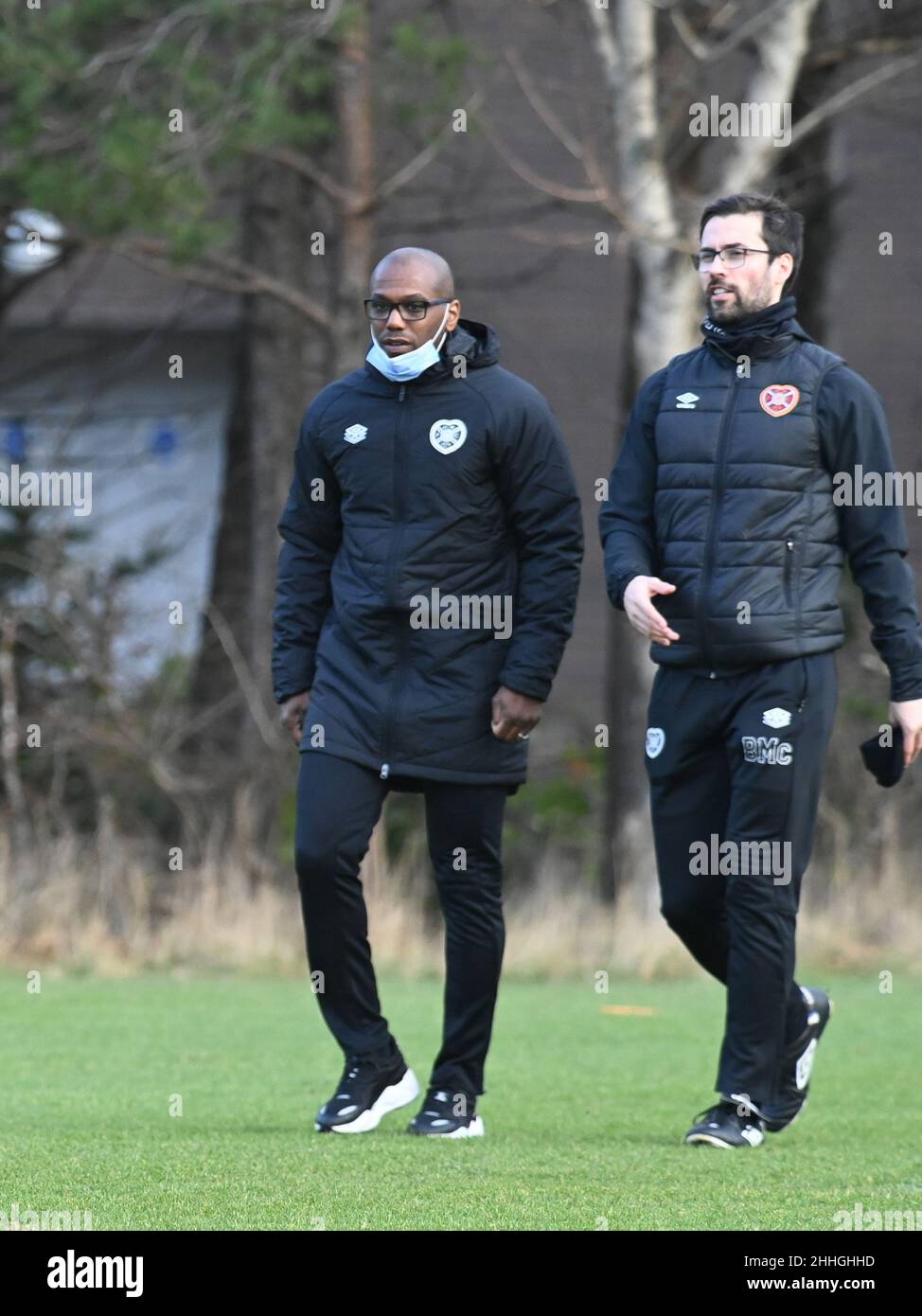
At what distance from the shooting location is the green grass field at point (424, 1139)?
465 centimetres

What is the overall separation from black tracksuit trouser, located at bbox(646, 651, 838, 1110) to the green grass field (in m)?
0.36

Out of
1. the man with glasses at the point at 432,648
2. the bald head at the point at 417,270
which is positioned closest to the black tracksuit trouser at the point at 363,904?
the man with glasses at the point at 432,648

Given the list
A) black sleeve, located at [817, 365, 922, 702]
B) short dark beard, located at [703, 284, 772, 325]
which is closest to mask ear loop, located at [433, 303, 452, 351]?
short dark beard, located at [703, 284, 772, 325]

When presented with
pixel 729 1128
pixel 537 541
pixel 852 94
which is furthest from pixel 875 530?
pixel 852 94

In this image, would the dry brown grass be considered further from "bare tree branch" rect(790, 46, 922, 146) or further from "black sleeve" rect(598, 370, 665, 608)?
"black sleeve" rect(598, 370, 665, 608)

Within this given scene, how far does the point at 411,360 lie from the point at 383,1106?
6.69 ft

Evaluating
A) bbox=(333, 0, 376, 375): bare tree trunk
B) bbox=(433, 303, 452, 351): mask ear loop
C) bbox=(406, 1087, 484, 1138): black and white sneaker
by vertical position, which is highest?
bbox=(333, 0, 376, 375): bare tree trunk

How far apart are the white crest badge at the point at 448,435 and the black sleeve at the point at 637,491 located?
44cm

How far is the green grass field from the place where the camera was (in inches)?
183

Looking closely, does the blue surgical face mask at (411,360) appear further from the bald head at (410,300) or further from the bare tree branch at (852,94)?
the bare tree branch at (852,94)

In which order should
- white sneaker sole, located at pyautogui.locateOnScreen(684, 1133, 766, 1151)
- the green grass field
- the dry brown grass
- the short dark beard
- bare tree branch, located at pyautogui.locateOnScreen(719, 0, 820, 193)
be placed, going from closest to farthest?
1. the green grass field
2. white sneaker sole, located at pyautogui.locateOnScreen(684, 1133, 766, 1151)
3. the short dark beard
4. the dry brown grass
5. bare tree branch, located at pyautogui.locateOnScreen(719, 0, 820, 193)

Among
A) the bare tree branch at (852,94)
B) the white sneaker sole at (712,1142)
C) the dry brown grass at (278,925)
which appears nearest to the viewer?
the white sneaker sole at (712,1142)

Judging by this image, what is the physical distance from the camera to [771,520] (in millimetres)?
5664
